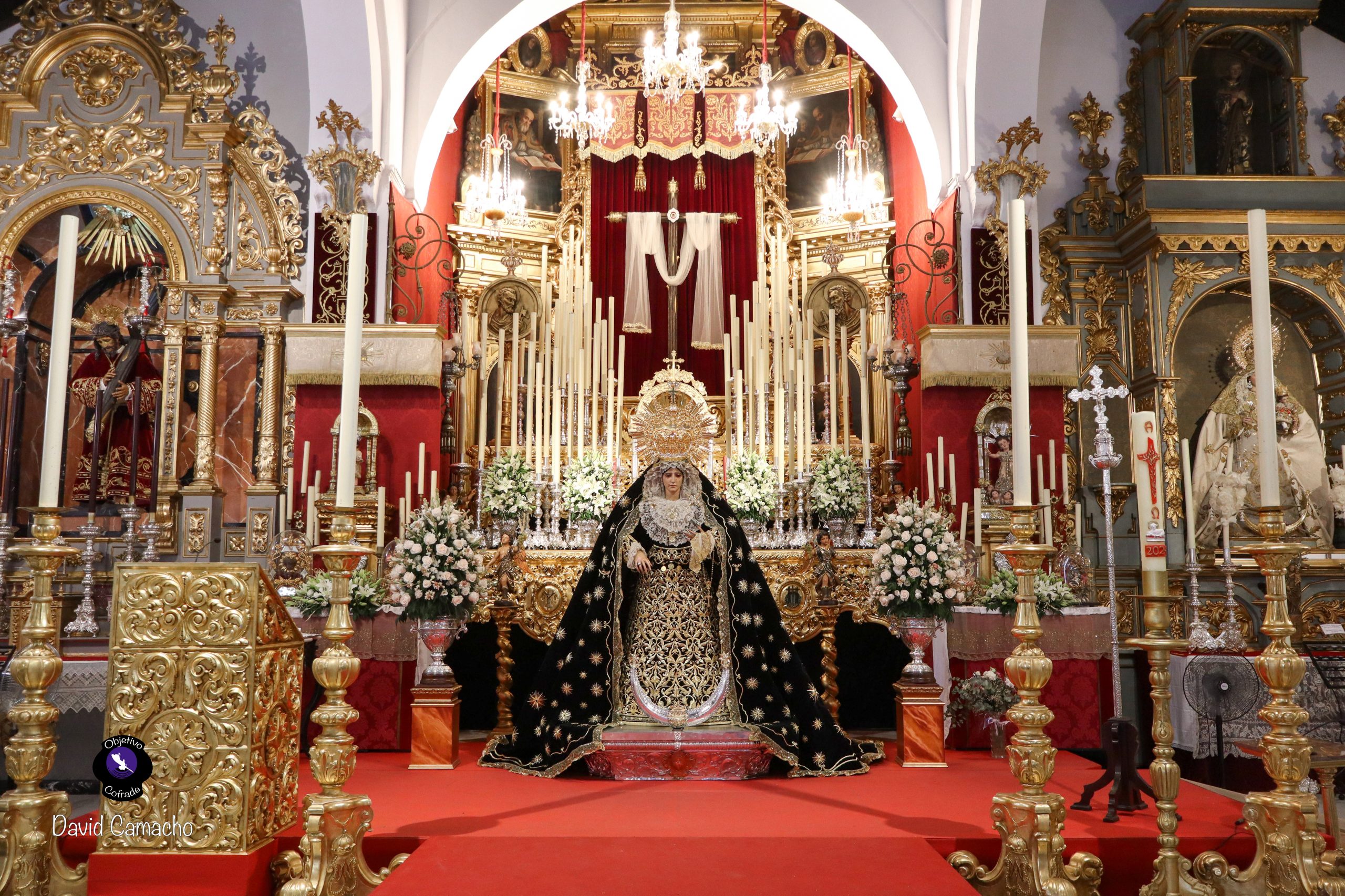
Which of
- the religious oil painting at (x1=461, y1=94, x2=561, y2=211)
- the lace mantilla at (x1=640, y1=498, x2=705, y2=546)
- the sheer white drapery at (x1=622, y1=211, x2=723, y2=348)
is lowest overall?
the lace mantilla at (x1=640, y1=498, x2=705, y2=546)

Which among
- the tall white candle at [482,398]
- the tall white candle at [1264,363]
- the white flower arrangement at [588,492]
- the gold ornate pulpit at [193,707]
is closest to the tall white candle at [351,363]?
the gold ornate pulpit at [193,707]

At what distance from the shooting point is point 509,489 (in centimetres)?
888

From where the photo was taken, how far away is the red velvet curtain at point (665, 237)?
446 inches

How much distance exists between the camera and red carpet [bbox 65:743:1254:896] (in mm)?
3971

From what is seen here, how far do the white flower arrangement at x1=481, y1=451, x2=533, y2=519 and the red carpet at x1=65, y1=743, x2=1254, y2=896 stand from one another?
9.66 feet

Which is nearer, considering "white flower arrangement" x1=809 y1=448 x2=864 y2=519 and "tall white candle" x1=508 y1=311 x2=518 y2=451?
"white flower arrangement" x1=809 y1=448 x2=864 y2=519

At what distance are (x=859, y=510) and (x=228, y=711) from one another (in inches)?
232

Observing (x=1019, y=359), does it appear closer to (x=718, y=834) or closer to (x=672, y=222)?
(x=718, y=834)

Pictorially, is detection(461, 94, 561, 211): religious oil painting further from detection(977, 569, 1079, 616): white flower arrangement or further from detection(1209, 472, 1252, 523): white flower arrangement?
detection(1209, 472, 1252, 523): white flower arrangement

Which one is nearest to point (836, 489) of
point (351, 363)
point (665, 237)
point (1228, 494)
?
point (1228, 494)

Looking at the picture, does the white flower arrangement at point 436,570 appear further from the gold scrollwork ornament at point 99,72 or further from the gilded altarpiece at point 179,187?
the gold scrollwork ornament at point 99,72

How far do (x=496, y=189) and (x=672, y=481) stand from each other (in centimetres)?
474

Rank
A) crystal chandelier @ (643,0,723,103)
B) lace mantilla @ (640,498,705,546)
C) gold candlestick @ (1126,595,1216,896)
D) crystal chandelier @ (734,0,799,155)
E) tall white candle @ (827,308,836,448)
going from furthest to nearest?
1. crystal chandelier @ (734,0,799,155)
2. tall white candle @ (827,308,836,448)
3. crystal chandelier @ (643,0,723,103)
4. lace mantilla @ (640,498,705,546)
5. gold candlestick @ (1126,595,1216,896)

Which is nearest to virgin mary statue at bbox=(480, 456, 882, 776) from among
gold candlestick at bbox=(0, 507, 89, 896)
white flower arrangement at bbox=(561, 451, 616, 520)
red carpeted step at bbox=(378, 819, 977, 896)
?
red carpeted step at bbox=(378, 819, 977, 896)
